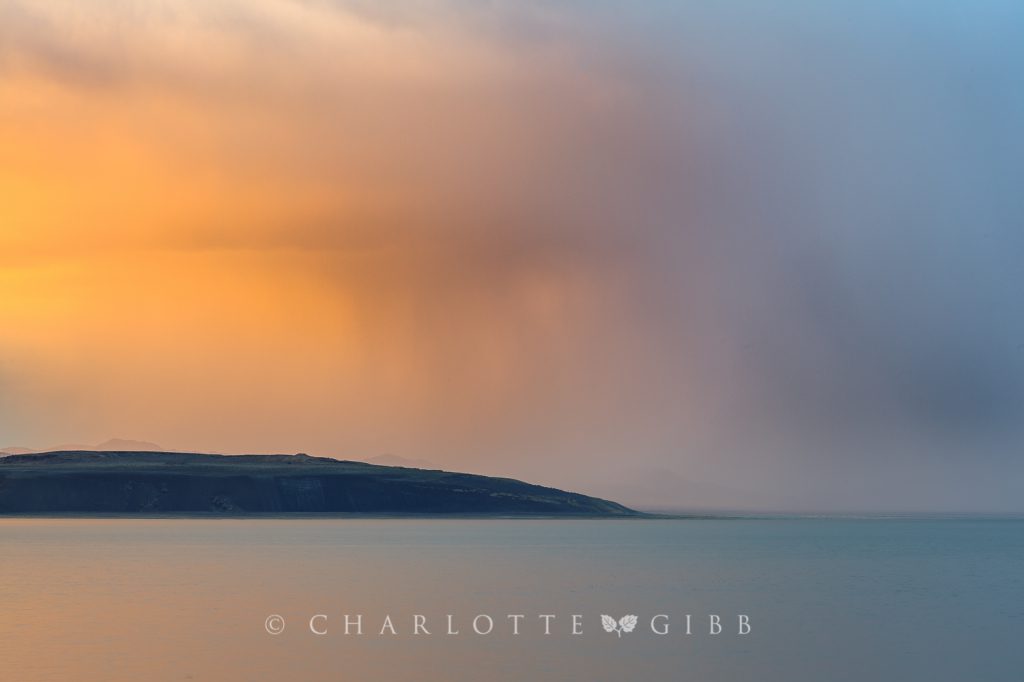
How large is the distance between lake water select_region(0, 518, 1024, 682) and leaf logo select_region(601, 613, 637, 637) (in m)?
0.56

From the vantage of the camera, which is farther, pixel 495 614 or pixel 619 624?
pixel 495 614

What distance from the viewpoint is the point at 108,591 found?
240 ft

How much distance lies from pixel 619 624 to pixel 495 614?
652 cm

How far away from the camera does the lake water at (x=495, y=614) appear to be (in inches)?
1811

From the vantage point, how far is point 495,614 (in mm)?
62031

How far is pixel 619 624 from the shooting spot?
5838cm

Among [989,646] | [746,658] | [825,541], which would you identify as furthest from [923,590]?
[825,541]

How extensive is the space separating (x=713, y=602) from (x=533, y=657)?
25073mm

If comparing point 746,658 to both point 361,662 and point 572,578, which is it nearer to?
point 361,662

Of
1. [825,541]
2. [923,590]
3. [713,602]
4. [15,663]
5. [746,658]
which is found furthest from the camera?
[825,541]

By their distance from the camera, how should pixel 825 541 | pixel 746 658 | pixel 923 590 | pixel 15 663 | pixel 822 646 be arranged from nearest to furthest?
pixel 15 663 → pixel 746 658 → pixel 822 646 → pixel 923 590 → pixel 825 541

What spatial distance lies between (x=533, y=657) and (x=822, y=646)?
12.8 metres

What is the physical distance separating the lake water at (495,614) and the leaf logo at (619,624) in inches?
21.9

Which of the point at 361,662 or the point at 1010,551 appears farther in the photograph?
the point at 1010,551
